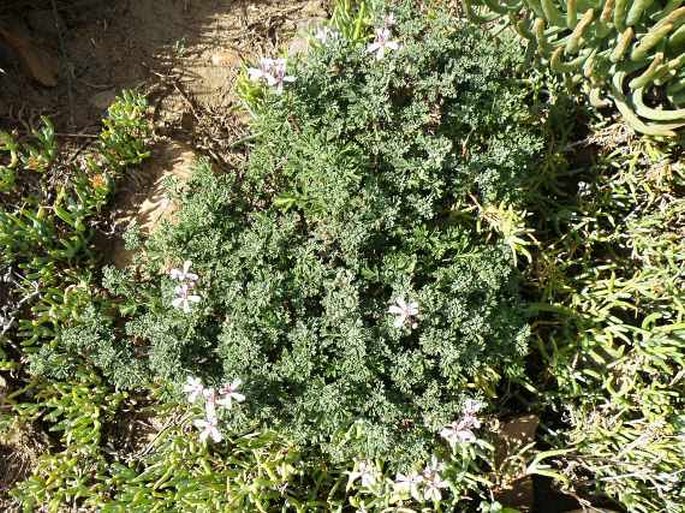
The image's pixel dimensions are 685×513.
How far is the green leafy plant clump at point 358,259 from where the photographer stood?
9.27ft

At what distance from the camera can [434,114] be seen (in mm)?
3025

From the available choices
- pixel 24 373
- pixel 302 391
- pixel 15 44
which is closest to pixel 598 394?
pixel 302 391

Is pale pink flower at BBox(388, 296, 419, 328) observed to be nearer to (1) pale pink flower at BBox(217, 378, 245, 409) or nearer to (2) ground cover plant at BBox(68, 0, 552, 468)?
(2) ground cover plant at BBox(68, 0, 552, 468)

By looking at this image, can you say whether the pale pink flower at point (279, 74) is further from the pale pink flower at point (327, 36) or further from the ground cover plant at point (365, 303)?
the pale pink flower at point (327, 36)

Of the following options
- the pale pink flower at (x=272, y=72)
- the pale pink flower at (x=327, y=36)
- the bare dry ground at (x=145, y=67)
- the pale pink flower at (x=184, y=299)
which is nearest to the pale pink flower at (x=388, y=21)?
the pale pink flower at (x=327, y=36)

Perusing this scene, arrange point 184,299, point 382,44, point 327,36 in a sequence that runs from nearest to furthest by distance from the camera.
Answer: point 184,299, point 382,44, point 327,36

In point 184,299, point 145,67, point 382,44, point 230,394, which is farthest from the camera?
point 145,67

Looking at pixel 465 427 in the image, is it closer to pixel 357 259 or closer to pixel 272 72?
pixel 357 259

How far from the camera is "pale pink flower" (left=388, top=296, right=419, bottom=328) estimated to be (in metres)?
2.68

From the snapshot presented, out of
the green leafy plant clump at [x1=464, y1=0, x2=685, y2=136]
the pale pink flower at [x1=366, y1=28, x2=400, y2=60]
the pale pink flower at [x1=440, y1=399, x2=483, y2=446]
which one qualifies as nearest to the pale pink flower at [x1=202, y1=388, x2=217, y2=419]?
the pale pink flower at [x1=440, y1=399, x2=483, y2=446]

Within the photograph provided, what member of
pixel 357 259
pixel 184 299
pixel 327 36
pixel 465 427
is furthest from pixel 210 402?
pixel 327 36

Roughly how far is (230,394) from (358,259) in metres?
0.77

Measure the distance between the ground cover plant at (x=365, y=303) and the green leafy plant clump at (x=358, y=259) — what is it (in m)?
0.01

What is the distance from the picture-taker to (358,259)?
2930 mm
